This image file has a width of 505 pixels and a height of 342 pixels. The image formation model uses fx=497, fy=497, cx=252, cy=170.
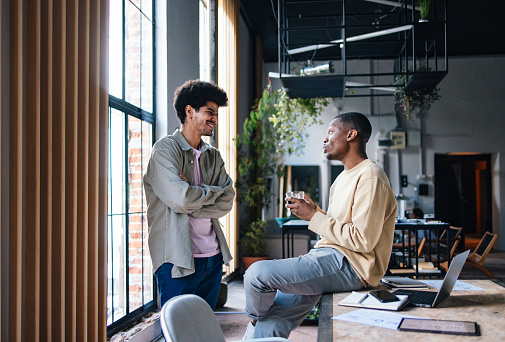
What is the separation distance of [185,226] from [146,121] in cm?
214

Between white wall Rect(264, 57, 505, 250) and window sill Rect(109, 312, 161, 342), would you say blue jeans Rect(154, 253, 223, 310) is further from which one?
white wall Rect(264, 57, 505, 250)

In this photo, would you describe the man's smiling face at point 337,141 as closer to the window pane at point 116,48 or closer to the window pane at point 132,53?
the window pane at point 116,48

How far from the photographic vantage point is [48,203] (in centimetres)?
236

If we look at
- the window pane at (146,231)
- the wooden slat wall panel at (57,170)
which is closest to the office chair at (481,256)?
the window pane at (146,231)

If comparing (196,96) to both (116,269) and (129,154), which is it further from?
(116,269)

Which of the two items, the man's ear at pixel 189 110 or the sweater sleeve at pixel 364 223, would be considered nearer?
the sweater sleeve at pixel 364 223

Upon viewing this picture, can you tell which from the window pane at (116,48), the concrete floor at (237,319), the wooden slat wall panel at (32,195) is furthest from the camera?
the concrete floor at (237,319)

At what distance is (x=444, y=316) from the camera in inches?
65.0

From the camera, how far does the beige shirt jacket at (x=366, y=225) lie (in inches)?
79.6

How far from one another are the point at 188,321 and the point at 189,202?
109cm

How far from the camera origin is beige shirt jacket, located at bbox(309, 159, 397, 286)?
202 cm

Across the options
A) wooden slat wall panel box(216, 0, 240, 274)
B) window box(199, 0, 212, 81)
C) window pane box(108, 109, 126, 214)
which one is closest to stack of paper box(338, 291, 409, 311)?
window pane box(108, 109, 126, 214)

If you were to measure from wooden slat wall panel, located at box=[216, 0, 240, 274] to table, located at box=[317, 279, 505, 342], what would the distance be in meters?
4.91

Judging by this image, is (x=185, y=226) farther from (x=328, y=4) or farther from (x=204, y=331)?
(x=328, y=4)
